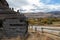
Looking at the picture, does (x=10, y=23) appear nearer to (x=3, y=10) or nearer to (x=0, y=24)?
(x=0, y=24)

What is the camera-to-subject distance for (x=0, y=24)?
11289 millimetres

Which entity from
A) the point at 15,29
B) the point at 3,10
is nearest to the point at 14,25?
the point at 15,29

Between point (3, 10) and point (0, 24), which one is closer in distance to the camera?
point (0, 24)

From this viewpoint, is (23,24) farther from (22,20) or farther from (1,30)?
(1,30)

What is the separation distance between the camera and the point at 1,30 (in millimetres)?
11188

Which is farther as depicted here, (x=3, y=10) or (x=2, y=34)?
(x=3, y=10)

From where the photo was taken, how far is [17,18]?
11.3 meters

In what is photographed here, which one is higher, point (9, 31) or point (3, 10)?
point (3, 10)

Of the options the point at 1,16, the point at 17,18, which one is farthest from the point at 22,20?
the point at 1,16

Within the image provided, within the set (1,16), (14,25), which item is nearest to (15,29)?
(14,25)

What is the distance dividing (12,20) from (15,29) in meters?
0.48

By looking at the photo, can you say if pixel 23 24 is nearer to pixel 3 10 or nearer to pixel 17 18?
pixel 17 18

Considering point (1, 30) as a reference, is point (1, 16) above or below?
above

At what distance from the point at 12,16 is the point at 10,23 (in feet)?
1.20
